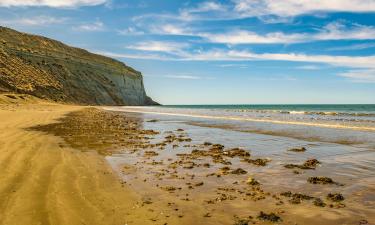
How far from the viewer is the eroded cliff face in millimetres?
69875

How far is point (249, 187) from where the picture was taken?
25.0 ft

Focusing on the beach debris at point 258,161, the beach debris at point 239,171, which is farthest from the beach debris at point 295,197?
the beach debris at point 258,161

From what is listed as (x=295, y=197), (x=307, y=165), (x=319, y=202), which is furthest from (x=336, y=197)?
(x=307, y=165)

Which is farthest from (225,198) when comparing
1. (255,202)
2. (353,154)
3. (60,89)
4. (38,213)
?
(60,89)

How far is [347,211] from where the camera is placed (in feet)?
19.7

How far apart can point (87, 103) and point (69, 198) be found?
83636mm

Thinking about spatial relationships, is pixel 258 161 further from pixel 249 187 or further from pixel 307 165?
pixel 249 187

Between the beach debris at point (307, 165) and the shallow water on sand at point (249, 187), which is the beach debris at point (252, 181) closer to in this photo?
the shallow water on sand at point (249, 187)

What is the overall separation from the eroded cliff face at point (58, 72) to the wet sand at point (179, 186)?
56255mm

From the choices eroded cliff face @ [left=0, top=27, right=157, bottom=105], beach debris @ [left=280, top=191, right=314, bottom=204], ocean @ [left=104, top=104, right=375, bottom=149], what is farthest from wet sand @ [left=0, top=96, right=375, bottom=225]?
eroded cliff face @ [left=0, top=27, right=157, bottom=105]

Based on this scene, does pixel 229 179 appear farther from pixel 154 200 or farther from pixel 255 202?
pixel 154 200

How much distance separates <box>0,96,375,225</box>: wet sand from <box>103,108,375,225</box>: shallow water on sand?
2cm

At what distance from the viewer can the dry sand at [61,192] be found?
5.35 metres

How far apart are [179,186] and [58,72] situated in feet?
275
